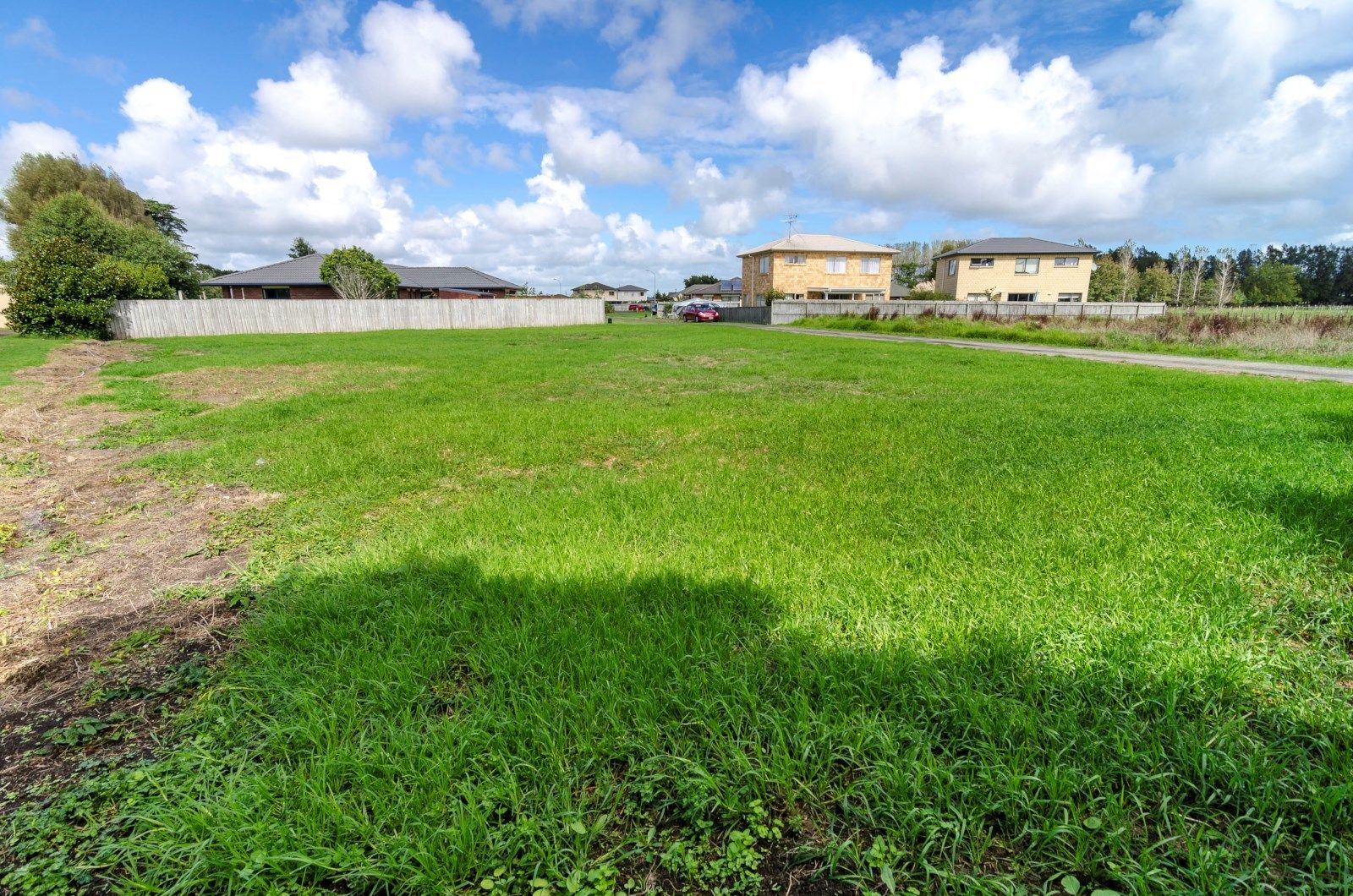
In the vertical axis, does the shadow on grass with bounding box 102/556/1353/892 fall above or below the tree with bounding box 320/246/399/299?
below

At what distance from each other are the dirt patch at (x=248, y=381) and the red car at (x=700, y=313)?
1287 inches

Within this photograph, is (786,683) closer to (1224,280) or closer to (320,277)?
(320,277)

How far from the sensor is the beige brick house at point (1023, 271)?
44.2 metres

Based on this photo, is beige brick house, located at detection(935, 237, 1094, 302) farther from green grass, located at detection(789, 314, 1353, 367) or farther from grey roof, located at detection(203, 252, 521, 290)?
grey roof, located at detection(203, 252, 521, 290)

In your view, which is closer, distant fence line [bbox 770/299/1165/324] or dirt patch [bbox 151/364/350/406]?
dirt patch [bbox 151/364/350/406]

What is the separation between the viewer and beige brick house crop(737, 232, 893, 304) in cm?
4780

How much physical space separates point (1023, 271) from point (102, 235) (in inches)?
2520

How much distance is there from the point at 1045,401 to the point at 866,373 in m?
3.81

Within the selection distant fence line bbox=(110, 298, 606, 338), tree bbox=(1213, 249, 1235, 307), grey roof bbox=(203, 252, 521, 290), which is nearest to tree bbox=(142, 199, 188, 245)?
grey roof bbox=(203, 252, 521, 290)

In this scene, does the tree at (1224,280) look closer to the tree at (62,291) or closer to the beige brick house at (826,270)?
the beige brick house at (826,270)

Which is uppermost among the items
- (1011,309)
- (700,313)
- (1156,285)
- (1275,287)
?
(1275,287)

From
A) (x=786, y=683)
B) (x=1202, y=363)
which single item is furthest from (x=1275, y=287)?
(x=786, y=683)

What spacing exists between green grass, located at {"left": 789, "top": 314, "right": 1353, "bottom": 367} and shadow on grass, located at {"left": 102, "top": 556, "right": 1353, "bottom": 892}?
62.2ft

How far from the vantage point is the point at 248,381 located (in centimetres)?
1153
